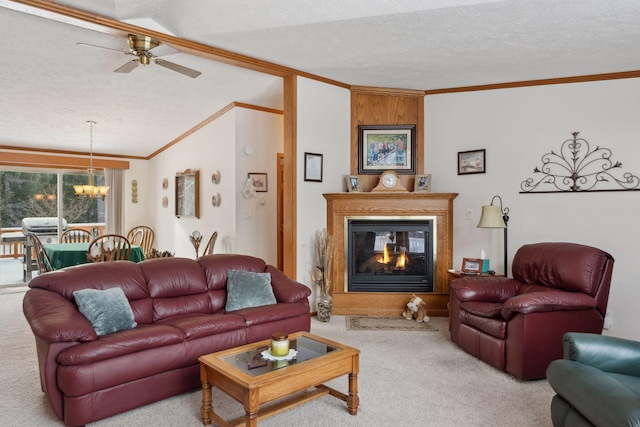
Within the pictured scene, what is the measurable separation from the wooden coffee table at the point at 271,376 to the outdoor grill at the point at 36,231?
5843 millimetres

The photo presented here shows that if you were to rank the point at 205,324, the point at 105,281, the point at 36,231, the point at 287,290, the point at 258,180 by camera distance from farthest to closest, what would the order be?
the point at 36,231 → the point at 258,180 → the point at 287,290 → the point at 105,281 → the point at 205,324

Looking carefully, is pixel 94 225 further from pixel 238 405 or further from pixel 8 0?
pixel 238 405

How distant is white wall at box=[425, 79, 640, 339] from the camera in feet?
13.3

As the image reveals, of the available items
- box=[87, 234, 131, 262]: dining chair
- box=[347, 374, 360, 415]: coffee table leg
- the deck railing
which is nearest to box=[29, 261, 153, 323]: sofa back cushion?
box=[347, 374, 360, 415]: coffee table leg

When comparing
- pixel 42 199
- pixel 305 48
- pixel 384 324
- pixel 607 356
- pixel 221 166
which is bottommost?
pixel 384 324

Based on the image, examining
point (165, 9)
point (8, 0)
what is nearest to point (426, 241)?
point (165, 9)

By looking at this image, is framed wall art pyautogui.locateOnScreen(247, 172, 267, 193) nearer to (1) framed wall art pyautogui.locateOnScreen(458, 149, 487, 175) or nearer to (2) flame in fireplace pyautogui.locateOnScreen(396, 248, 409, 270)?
(2) flame in fireplace pyautogui.locateOnScreen(396, 248, 409, 270)

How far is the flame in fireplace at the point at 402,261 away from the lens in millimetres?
4867

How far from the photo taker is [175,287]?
3334 millimetres

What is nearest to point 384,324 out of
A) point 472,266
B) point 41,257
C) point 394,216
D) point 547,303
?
point 472,266

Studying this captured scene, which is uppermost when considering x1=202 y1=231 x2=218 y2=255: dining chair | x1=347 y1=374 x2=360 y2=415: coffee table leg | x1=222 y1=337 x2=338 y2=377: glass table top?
x1=202 y1=231 x2=218 y2=255: dining chair

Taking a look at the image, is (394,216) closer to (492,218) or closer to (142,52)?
(492,218)

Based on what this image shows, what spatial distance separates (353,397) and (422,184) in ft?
9.72

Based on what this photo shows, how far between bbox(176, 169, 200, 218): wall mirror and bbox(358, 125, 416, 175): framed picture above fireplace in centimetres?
274
